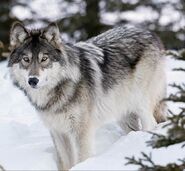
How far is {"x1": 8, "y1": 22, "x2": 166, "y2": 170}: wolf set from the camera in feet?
20.4

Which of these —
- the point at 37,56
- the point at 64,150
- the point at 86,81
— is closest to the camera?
the point at 37,56

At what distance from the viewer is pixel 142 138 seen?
20.0 ft

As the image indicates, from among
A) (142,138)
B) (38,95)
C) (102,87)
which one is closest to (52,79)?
(38,95)

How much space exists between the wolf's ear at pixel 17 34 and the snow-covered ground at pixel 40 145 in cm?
122

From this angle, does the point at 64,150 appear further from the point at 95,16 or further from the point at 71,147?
the point at 95,16

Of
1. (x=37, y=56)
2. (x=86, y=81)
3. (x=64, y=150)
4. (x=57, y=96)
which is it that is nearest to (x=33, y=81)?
(x=37, y=56)

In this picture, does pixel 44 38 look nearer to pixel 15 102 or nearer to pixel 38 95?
pixel 38 95

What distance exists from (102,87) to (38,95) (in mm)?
786

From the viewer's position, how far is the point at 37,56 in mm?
6125

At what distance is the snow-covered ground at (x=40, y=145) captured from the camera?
218 inches

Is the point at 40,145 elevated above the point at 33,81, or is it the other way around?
the point at 33,81

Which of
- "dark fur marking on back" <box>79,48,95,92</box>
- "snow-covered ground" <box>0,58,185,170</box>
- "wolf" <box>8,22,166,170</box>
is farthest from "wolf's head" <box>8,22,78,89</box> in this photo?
"snow-covered ground" <box>0,58,185,170</box>

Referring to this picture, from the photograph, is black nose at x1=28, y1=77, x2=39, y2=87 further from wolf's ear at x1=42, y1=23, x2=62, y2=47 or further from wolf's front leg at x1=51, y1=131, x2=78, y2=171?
wolf's front leg at x1=51, y1=131, x2=78, y2=171

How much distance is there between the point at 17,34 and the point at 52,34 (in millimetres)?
379
